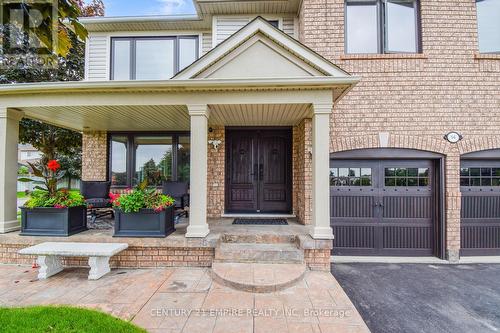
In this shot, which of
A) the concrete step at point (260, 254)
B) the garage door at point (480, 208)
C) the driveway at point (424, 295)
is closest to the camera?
the driveway at point (424, 295)

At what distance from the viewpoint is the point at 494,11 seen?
18.2 ft

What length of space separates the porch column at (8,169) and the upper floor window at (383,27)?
7.02 m

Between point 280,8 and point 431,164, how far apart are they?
16.8 feet

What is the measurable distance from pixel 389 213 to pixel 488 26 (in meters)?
4.67

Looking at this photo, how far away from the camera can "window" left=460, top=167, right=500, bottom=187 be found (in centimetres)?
545

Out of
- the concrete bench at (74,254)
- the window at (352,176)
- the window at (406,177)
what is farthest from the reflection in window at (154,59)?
the window at (406,177)

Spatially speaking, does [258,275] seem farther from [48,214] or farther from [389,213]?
[48,214]

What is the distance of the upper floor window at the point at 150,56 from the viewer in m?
6.82

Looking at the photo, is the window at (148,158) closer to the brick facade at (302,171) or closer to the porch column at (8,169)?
the porch column at (8,169)

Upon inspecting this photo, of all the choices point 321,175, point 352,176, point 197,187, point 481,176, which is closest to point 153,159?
point 197,187

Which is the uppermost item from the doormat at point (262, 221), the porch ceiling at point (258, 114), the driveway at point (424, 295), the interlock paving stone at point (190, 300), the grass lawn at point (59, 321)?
the porch ceiling at point (258, 114)

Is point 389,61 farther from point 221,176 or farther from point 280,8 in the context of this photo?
point 221,176

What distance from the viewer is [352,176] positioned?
5.56 metres

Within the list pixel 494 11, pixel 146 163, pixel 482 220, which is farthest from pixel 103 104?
pixel 494 11
